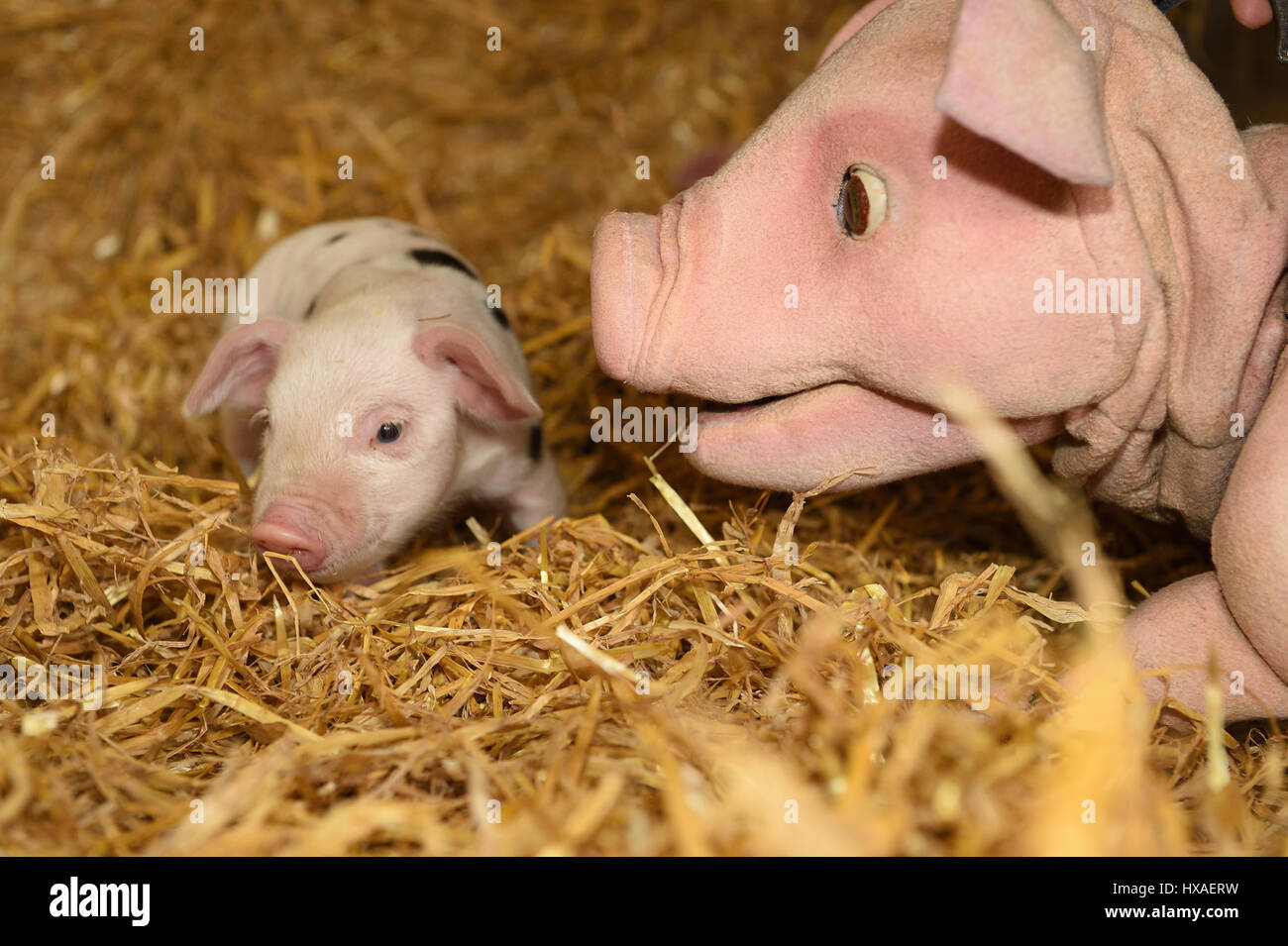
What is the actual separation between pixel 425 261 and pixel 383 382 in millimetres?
629

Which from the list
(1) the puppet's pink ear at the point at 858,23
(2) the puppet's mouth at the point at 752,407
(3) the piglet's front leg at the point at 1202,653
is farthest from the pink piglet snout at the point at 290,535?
(3) the piglet's front leg at the point at 1202,653

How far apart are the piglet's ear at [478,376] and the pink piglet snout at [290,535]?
0.49 m

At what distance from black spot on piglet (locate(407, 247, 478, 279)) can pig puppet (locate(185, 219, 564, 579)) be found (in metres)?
0.01

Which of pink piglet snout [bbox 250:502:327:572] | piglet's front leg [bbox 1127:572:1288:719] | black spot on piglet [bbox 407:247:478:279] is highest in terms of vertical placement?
black spot on piglet [bbox 407:247:478:279]

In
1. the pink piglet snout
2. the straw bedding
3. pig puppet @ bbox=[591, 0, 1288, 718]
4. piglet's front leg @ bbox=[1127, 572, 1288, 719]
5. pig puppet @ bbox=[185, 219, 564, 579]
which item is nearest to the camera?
the straw bedding

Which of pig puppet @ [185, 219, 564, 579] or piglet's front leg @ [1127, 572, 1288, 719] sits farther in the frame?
pig puppet @ [185, 219, 564, 579]

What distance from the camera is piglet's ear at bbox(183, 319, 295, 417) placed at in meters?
2.54

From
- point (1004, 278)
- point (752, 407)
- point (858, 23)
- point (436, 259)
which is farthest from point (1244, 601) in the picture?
point (436, 259)

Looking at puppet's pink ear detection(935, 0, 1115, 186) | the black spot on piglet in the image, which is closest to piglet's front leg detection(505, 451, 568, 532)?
the black spot on piglet

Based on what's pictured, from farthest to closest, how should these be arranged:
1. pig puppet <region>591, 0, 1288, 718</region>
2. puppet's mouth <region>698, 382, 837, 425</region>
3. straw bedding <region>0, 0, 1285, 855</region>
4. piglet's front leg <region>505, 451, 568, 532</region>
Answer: piglet's front leg <region>505, 451, 568, 532</region> < puppet's mouth <region>698, 382, 837, 425</region> < pig puppet <region>591, 0, 1288, 718</region> < straw bedding <region>0, 0, 1285, 855</region>

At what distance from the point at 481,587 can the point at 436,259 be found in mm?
1154

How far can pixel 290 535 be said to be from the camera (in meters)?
2.16

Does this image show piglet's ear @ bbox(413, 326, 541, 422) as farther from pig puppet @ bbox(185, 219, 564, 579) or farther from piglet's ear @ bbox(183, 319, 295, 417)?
piglet's ear @ bbox(183, 319, 295, 417)
